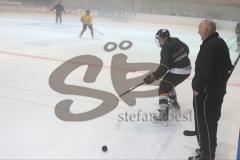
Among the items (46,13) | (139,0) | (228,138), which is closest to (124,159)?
(228,138)

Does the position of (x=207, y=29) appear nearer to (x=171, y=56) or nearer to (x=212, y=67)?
(x=212, y=67)

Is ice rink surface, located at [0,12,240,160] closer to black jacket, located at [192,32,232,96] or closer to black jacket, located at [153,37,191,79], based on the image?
black jacket, located at [153,37,191,79]

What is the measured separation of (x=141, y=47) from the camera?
10695mm

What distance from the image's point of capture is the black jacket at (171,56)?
362cm

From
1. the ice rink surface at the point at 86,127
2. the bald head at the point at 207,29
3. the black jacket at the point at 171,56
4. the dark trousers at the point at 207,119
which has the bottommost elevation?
the ice rink surface at the point at 86,127

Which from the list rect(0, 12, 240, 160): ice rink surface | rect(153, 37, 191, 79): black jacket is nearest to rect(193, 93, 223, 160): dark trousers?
rect(0, 12, 240, 160): ice rink surface

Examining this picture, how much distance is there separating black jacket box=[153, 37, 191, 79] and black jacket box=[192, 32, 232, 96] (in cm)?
101

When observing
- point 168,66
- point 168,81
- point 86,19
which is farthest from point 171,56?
point 86,19

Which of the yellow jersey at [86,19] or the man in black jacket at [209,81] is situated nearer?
the man in black jacket at [209,81]

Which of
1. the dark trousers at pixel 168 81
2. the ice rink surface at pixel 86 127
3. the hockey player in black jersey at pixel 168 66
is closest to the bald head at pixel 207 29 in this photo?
the hockey player in black jersey at pixel 168 66

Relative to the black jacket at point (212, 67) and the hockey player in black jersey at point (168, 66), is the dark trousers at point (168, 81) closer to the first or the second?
the hockey player in black jersey at point (168, 66)

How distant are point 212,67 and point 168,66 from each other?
1.16 m

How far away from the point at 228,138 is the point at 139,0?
2066 millimetres

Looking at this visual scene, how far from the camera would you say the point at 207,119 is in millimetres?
2658
